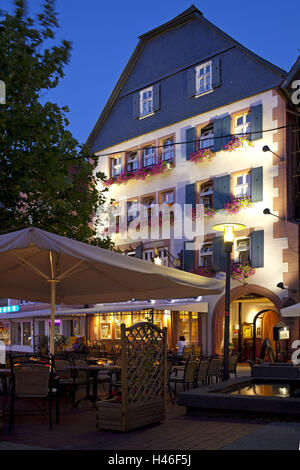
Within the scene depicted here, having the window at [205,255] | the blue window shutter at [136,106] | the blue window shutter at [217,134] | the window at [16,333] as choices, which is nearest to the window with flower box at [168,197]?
the window at [205,255]

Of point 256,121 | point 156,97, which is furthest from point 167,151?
point 256,121

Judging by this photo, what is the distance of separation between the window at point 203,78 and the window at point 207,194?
12.5 feet

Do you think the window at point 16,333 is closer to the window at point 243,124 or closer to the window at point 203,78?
the window at point 203,78

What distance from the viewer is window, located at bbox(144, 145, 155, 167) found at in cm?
2542

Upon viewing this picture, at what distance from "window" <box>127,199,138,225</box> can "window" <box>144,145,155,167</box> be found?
1.80 metres

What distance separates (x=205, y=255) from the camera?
22.8 m

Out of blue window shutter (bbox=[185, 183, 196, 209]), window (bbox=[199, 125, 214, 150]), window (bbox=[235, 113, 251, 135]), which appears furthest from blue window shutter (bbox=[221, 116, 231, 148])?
blue window shutter (bbox=[185, 183, 196, 209])

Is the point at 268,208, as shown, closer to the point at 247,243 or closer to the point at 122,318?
the point at 247,243

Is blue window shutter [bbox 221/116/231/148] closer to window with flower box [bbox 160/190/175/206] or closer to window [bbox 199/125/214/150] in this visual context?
window [bbox 199/125/214/150]

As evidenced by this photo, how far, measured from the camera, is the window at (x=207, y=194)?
75.1ft

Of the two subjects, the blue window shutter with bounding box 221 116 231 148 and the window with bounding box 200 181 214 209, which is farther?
the window with bounding box 200 181 214 209
